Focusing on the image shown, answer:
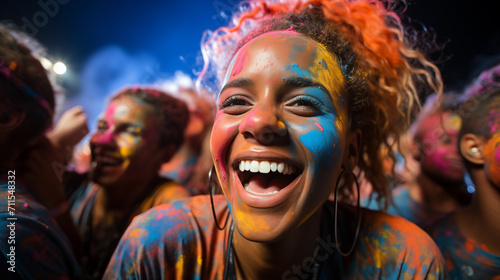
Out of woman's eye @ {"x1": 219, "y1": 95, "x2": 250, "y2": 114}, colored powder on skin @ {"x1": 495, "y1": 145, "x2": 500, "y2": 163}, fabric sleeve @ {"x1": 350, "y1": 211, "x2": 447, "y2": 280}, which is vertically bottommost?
fabric sleeve @ {"x1": 350, "y1": 211, "x2": 447, "y2": 280}

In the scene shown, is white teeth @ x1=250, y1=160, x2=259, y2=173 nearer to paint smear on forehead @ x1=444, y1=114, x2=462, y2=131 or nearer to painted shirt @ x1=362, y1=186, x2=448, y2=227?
painted shirt @ x1=362, y1=186, x2=448, y2=227

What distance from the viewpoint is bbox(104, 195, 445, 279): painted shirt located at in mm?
1196

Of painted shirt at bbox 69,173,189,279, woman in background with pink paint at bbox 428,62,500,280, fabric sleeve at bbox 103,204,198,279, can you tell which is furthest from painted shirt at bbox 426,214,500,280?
painted shirt at bbox 69,173,189,279

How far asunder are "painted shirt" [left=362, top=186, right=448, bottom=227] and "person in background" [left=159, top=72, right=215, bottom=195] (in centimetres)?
121

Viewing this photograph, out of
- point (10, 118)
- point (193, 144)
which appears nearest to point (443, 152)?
point (193, 144)

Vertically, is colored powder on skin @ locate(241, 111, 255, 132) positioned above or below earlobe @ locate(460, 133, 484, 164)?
above

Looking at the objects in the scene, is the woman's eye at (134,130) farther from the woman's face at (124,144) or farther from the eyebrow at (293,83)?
the eyebrow at (293,83)

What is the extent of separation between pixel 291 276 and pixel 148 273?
0.53 m

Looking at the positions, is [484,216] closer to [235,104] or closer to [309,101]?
[309,101]

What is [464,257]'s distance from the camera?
5.07ft

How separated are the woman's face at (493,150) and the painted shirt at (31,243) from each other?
6.11ft

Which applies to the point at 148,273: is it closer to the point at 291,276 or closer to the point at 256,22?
the point at 291,276

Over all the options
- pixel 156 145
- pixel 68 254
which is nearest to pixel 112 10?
pixel 156 145

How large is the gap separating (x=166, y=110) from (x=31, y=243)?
1.07 metres
